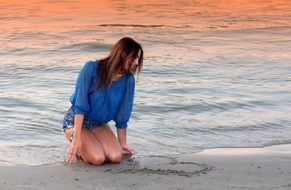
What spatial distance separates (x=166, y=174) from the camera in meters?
6.97

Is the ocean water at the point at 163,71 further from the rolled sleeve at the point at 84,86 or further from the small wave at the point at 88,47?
the rolled sleeve at the point at 84,86

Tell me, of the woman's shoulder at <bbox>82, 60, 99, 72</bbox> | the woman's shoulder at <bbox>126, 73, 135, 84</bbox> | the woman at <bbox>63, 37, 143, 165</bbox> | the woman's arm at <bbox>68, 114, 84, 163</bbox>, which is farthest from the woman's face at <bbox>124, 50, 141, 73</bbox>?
the woman's arm at <bbox>68, 114, 84, 163</bbox>

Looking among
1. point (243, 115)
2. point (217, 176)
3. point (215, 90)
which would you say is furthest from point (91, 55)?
point (217, 176)

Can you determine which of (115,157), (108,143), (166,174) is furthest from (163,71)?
(166,174)

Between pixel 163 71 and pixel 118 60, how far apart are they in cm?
727

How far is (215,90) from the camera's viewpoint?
1246 centimetres

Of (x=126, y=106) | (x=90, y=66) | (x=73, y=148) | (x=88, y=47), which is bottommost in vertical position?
(x=88, y=47)

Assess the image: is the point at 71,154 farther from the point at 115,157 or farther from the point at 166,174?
the point at 166,174

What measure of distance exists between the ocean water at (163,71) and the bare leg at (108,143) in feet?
1.29

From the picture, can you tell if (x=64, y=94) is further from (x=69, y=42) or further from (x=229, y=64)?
(x=69, y=42)

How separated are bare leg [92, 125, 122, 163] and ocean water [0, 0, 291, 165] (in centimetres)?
39

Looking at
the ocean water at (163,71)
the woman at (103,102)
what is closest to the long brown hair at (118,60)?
the woman at (103,102)

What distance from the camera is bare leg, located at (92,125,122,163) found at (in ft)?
24.6

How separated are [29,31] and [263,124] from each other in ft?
38.6
